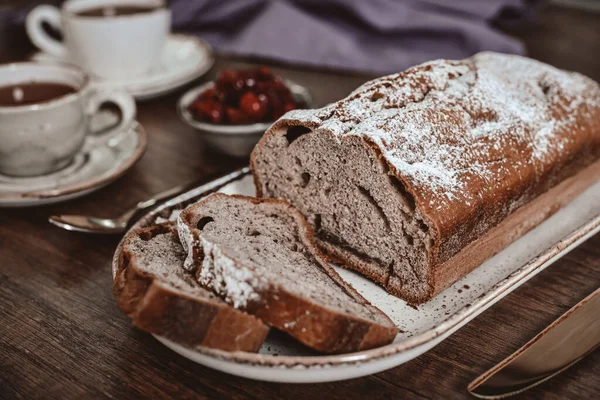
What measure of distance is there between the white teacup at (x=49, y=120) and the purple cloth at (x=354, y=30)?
1355 mm

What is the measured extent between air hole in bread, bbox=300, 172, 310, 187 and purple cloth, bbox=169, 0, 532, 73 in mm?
1642

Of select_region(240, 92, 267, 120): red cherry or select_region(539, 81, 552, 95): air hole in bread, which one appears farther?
select_region(240, 92, 267, 120): red cherry

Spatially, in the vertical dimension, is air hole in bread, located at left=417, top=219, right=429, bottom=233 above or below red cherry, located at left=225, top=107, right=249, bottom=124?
above

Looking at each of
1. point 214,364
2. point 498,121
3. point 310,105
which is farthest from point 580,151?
point 214,364

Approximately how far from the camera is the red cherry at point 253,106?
2.33 meters

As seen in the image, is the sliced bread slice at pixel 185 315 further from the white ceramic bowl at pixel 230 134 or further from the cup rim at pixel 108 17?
the cup rim at pixel 108 17

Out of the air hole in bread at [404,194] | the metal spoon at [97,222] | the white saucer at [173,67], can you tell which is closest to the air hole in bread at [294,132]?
the air hole in bread at [404,194]

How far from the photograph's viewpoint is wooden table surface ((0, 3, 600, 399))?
4.44 feet

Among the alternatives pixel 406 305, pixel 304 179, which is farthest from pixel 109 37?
pixel 406 305

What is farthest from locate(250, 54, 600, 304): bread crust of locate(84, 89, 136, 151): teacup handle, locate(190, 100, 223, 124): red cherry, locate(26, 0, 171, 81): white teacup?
locate(26, 0, 171, 81): white teacup

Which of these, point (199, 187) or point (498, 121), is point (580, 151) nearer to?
point (498, 121)

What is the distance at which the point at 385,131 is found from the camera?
163 centimetres

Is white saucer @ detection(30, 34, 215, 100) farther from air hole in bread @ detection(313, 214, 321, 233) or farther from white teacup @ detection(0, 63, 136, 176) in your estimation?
air hole in bread @ detection(313, 214, 321, 233)

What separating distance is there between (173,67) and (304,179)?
1.73 m
